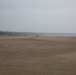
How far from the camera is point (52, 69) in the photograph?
7.73m

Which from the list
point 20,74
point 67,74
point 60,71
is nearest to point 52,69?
point 60,71

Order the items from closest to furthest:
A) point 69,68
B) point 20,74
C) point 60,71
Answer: point 20,74 → point 60,71 → point 69,68

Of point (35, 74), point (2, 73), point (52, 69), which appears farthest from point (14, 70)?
point (52, 69)

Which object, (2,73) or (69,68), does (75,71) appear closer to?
(69,68)

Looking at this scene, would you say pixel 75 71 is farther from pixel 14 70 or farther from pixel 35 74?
pixel 14 70

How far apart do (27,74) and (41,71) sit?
78cm

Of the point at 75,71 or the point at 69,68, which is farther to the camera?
the point at 69,68

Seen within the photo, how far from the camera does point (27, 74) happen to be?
6.88 metres

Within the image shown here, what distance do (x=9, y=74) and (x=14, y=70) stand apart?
65 cm

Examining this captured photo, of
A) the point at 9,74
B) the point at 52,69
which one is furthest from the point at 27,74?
the point at 52,69

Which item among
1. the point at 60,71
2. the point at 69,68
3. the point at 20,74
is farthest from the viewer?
the point at 69,68

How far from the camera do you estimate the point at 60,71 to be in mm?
7383

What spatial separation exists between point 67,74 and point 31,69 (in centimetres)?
171

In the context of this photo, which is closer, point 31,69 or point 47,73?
point 47,73
